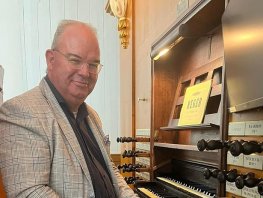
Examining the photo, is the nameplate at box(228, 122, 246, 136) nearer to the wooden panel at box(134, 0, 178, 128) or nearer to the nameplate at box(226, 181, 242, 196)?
the nameplate at box(226, 181, 242, 196)

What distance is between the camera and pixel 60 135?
1309mm

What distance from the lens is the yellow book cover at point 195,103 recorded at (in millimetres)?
1862

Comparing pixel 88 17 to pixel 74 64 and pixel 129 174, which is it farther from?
pixel 74 64

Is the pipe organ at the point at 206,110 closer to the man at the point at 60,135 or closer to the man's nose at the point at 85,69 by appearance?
the man at the point at 60,135

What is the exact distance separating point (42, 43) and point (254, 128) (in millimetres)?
3395

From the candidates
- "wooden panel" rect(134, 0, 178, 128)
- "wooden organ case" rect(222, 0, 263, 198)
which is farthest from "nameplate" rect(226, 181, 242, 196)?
"wooden panel" rect(134, 0, 178, 128)

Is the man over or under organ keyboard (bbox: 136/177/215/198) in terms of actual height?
over

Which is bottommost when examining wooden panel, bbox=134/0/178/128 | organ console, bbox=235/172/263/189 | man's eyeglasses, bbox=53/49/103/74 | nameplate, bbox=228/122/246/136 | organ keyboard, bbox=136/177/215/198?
organ keyboard, bbox=136/177/215/198

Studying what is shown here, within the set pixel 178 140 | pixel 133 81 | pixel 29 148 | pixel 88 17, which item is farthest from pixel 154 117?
pixel 88 17

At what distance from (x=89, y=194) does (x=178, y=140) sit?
121cm

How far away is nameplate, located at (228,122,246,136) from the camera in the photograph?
45.9 inches

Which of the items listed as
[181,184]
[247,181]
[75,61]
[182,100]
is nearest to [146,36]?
Answer: [182,100]

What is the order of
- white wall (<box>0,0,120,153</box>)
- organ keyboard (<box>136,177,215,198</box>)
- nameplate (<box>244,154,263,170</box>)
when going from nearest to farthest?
1. nameplate (<box>244,154,263,170</box>)
2. organ keyboard (<box>136,177,215,198</box>)
3. white wall (<box>0,0,120,153</box>)

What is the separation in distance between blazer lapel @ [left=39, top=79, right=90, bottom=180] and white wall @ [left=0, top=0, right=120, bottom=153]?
269cm
